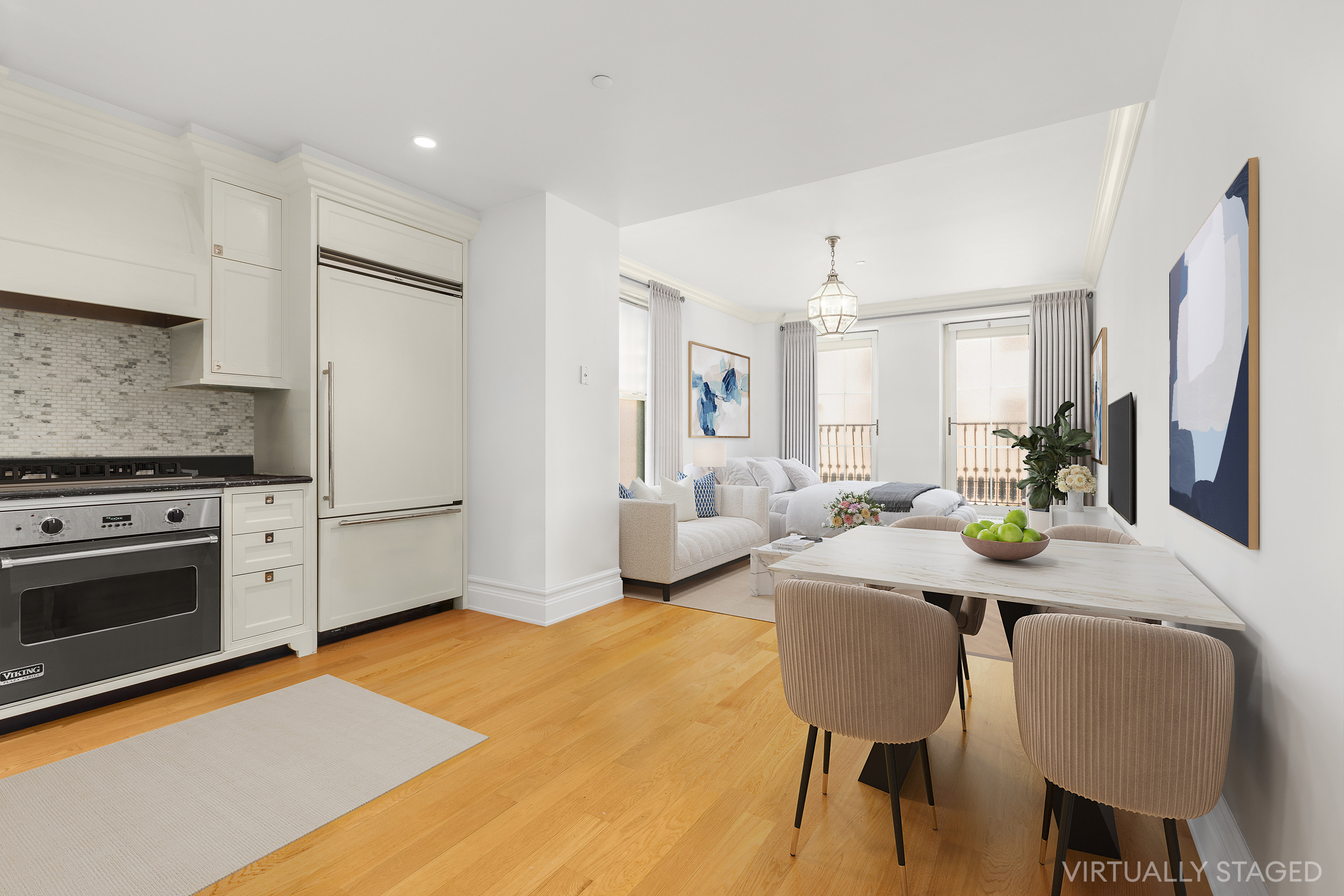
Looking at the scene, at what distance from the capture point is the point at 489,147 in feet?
10.4

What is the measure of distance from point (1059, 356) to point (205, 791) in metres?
7.65

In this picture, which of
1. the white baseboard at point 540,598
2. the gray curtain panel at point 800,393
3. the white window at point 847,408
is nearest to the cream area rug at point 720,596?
the white baseboard at point 540,598

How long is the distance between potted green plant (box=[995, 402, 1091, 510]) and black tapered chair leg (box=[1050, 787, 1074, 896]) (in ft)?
14.1

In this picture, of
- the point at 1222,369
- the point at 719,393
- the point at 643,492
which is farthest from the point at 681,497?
the point at 1222,369

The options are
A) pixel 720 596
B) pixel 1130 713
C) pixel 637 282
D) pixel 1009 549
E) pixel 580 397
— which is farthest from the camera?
pixel 637 282

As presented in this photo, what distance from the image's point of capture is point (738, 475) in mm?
6477

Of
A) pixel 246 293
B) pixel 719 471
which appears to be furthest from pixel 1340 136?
pixel 719 471

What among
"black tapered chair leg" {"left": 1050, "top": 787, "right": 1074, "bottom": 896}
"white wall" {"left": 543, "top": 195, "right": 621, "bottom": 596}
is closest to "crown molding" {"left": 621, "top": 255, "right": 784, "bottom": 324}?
"white wall" {"left": 543, "top": 195, "right": 621, "bottom": 596}

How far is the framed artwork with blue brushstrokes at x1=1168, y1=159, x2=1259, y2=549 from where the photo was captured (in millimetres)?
1424

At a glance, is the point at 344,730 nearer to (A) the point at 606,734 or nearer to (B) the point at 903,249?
(A) the point at 606,734

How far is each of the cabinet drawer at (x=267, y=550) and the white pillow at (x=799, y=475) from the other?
4.97m

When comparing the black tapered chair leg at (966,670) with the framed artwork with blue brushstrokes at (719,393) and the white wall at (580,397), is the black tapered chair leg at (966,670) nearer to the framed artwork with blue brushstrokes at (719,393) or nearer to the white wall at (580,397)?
the white wall at (580,397)

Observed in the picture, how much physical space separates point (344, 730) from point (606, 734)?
102 centimetres

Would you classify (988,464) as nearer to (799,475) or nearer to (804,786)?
(799,475)
